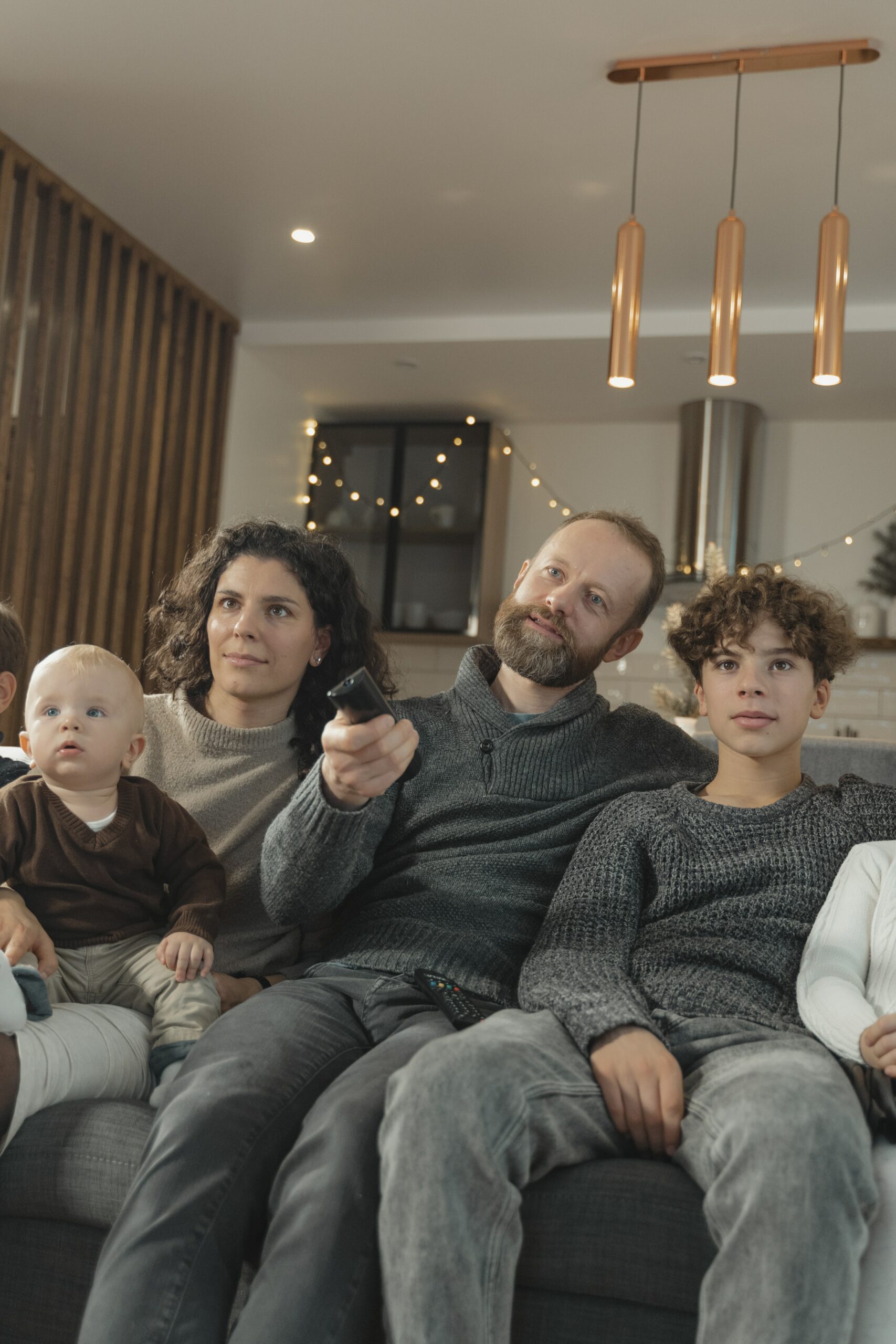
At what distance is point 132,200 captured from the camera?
398 centimetres

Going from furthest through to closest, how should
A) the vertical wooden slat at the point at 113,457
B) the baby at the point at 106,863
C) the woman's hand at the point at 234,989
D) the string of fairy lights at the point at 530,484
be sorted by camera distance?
the string of fairy lights at the point at 530,484
the vertical wooden slat at the point at 113,457
the woman's hand at the point at 234,989
the baby at the point at 106,863

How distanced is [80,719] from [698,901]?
86 cm

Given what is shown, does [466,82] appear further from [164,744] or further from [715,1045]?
[715,1045]

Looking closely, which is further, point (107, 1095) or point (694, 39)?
point (694, 39)

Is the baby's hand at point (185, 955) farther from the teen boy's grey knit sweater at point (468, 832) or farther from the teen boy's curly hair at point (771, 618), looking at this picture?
the teen boy's curly hair at point (771, 618)

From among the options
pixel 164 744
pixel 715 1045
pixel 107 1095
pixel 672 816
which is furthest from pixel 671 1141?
pixel 164 744

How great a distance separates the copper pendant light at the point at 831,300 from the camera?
9.45 ft

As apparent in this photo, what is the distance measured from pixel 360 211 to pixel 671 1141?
3364 millimetres

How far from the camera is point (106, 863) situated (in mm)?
1608

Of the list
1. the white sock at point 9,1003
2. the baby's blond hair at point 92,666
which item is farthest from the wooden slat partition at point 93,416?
the white sock at point 9,1003

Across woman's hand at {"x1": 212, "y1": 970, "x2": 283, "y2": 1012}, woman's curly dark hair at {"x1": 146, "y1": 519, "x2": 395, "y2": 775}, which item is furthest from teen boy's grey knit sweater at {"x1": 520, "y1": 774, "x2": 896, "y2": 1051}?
woman's curly dark hair at {"x1": 146, "y1": 519, "x2": 395, "y2": 775}

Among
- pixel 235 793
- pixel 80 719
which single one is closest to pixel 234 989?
pixel 235 793

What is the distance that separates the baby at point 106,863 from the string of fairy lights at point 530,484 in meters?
3.82

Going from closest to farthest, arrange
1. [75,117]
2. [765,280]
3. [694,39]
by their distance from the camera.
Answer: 1. [694,39]
2. [75,117]
3. [765,280]
